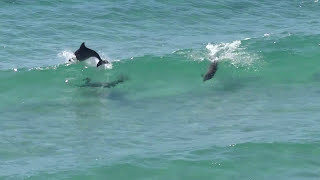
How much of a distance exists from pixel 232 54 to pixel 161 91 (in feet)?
14.8

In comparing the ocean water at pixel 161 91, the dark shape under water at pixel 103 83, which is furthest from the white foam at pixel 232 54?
the dark shape under water at pixel 103 83

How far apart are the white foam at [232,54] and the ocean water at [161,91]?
0.23ft

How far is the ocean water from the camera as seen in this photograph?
58.0 ft

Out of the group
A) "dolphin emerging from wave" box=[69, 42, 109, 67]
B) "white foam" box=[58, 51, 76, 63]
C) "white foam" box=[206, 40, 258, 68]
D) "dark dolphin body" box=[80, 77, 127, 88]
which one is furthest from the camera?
"white foam" box=[206, 40, 258, 68]

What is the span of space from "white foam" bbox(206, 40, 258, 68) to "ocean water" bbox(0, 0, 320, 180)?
0.07 meters

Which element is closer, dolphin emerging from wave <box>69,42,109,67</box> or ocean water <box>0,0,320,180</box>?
ocean water <box>0,0,320,180</box>

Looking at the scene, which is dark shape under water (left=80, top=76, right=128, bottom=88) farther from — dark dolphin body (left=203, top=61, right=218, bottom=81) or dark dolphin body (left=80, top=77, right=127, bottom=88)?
dark dolphin body (left=203, top=61, right=218, bottom=81)

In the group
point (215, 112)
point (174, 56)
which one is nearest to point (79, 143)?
point (215, 112)

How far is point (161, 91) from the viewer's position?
79.3ft

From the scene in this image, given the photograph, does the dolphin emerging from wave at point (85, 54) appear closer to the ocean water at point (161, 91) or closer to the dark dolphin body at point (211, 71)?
the ocean water at point (161, 91)

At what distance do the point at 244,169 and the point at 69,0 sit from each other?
19743 mm

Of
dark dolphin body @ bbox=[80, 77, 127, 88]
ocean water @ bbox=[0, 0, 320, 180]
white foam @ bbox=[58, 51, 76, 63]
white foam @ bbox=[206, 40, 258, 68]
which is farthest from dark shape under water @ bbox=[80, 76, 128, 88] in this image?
white foam @ bbox=[206, 40, 258, 68]

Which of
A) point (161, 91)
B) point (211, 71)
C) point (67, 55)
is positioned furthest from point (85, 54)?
point (211, 71)

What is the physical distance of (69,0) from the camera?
116 ft
